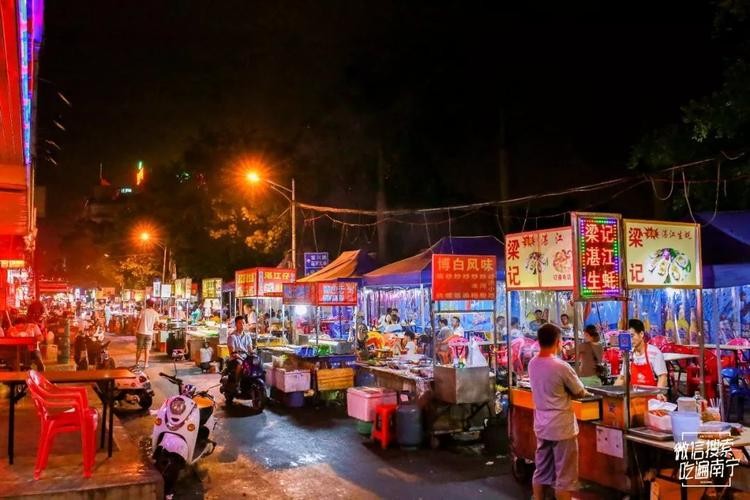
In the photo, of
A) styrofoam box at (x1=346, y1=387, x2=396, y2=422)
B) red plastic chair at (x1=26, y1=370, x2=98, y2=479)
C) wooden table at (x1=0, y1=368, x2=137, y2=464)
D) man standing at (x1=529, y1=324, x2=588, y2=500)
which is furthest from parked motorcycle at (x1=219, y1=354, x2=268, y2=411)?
man standing at (x1=529, y1=324, x2=588, y2=500)

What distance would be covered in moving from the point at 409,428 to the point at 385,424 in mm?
392

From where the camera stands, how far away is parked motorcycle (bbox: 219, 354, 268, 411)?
43.8ft

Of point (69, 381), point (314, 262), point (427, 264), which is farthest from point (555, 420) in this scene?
point (314, 262)

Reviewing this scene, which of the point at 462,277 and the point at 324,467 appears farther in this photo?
the point at 462,277

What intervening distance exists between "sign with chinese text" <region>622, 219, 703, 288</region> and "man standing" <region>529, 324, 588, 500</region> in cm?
→ 187

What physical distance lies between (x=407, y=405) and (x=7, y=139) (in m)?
6.79

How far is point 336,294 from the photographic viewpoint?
16.4 m

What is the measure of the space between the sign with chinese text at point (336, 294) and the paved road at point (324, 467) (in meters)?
4.51

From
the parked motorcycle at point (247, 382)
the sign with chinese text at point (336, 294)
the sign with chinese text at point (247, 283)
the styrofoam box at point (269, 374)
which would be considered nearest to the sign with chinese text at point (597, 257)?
the parked motorcycle at point (247, 382)

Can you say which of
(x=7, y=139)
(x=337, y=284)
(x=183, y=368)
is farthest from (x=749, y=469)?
(x=183, y=368)

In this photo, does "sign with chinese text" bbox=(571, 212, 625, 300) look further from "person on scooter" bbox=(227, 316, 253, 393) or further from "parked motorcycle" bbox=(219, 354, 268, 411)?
"person on scooter" bbox=(227, 316, 253, 393)

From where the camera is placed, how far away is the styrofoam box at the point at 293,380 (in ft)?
43.8

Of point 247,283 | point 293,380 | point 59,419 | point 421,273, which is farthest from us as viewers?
point 247,283

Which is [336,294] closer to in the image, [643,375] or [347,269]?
[347,269]
